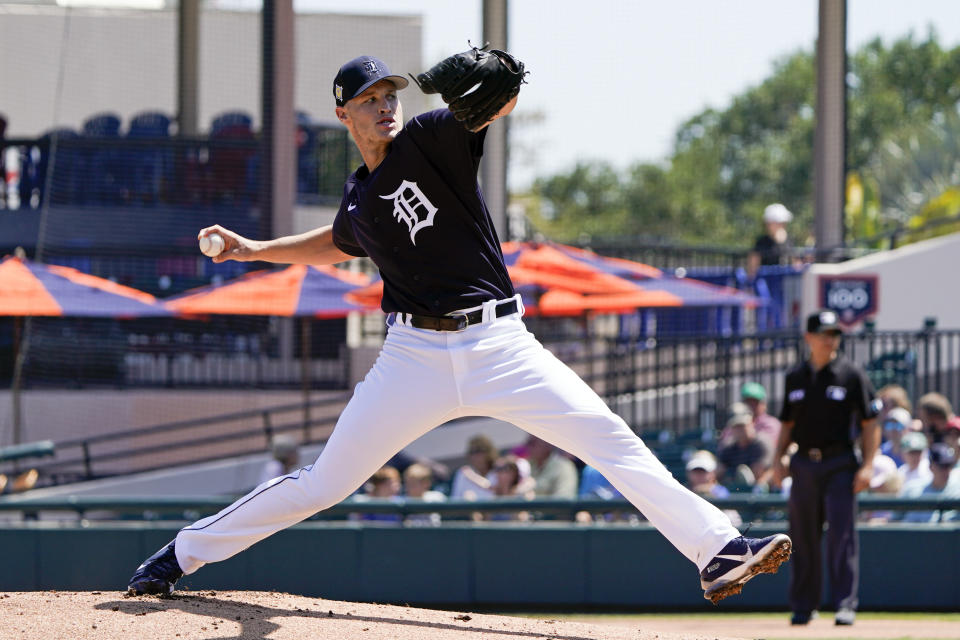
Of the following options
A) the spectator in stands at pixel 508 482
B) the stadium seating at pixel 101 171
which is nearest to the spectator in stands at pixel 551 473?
the spectator in stands at pixel 508 482

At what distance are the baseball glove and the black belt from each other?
0.61 m

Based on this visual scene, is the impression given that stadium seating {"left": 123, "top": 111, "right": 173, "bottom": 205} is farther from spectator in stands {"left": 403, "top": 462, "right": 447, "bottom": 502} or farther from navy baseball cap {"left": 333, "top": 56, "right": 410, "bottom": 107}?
navy baseball cap {"left": 333, "top": 56, "right": 410, "bottom": 107}

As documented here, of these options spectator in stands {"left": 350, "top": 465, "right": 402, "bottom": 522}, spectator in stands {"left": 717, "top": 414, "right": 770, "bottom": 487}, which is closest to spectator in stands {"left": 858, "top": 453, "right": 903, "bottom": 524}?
spectator in stands {"left": 717, "top": 414, "right": 770, "bottom": 487}

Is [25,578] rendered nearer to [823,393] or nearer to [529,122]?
[823,393]

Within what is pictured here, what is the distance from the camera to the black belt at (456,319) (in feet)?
13.6

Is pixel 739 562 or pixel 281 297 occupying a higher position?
pixel 281 297

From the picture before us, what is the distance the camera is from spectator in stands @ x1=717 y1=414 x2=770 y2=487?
9852mm

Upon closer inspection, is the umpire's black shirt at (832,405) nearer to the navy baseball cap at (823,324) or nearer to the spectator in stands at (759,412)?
the navy baseball cap at (823,324)

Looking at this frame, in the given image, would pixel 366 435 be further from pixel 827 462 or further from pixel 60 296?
pixel 60 296

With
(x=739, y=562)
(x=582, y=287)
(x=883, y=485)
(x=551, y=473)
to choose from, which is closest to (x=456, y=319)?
(x=739, y=562)

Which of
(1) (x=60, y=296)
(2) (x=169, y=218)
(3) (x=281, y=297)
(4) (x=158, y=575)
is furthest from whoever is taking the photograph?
(2) (x=169, y=218)

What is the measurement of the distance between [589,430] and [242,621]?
1396 mm

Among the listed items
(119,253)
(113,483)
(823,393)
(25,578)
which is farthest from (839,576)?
(119,253)

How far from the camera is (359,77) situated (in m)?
4.20
